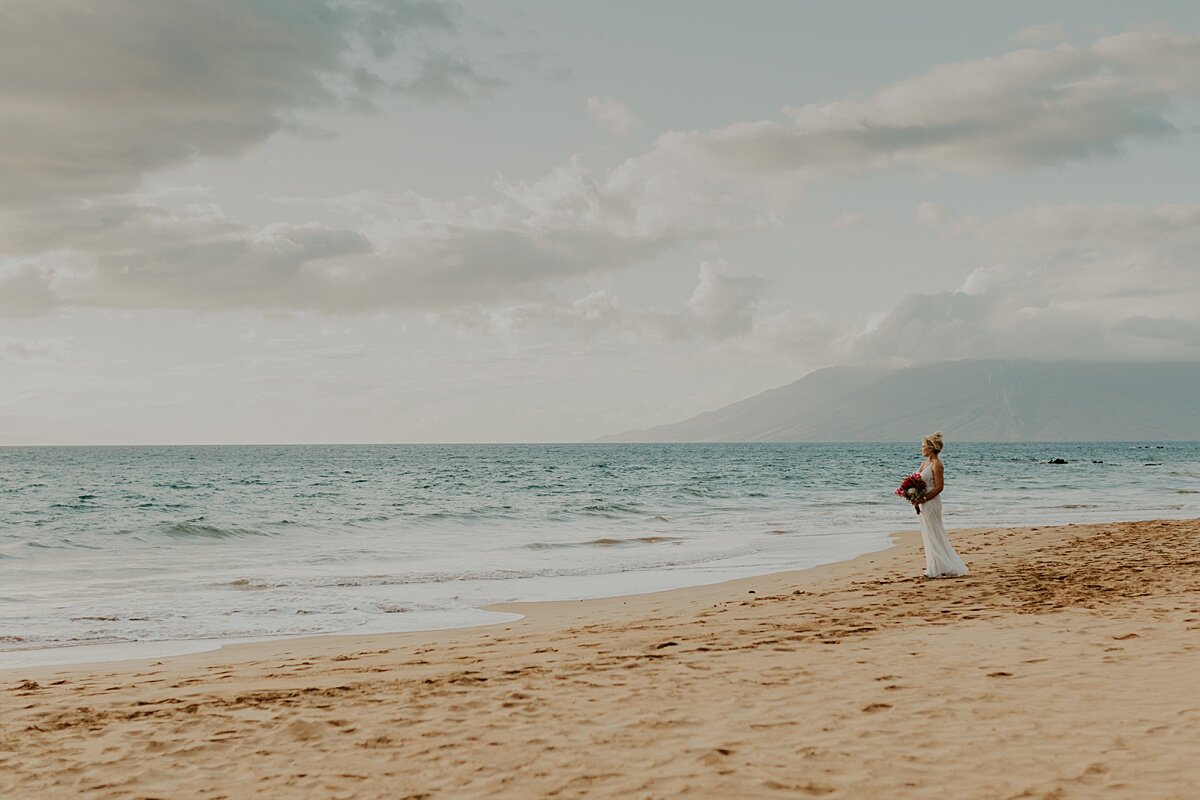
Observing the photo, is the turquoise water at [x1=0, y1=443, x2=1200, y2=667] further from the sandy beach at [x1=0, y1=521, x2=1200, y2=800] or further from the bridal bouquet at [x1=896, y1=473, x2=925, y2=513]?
the bridal bouquet at [x1=896, y1=473, x2=925, y2=513]

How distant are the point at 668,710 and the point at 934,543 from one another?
8.38m

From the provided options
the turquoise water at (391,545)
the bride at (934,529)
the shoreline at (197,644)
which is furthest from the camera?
the bride at (934,529)

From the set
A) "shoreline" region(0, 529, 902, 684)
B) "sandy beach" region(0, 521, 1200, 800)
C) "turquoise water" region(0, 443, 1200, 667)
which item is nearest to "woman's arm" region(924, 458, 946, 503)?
"sandy beach" region(0, 521, 1200, 800)

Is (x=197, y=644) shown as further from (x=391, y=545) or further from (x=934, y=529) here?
(x=391, y=545)

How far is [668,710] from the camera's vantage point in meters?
6.66

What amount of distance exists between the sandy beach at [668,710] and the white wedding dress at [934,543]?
246 cm

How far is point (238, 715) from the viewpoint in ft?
22.8

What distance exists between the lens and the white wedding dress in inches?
536

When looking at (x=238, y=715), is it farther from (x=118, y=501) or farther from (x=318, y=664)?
(x=118, y=501)

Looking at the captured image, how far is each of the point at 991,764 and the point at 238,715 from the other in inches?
212

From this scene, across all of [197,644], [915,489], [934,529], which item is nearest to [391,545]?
[197,644]

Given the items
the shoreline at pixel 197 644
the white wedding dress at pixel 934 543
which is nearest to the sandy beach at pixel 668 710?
the shoreline at pixel 197 644

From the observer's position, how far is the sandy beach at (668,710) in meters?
5.30

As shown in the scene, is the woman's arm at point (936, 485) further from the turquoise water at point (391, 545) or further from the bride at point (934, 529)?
the turquoise water at point (391, 545)
